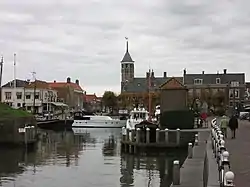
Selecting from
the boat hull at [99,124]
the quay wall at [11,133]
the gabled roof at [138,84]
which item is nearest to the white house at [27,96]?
the boat hull at [99,124]

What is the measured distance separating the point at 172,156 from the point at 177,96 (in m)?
19.2

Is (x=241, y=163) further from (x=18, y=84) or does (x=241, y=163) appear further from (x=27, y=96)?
(x=18, y=84)

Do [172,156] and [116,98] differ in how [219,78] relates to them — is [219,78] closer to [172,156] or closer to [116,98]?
[116,98]

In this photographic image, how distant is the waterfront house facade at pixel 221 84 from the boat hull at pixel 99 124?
50688 millimetres

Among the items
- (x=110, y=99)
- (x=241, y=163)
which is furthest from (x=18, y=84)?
(x=241, y=163)

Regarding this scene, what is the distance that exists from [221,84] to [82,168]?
121m

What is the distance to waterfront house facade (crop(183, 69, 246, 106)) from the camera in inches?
5871

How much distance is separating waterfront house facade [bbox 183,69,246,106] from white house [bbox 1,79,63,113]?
41.7m

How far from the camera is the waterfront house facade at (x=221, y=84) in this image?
149125 millimetres

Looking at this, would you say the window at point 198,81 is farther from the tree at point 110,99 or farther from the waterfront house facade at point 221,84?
the tree at point 110,99

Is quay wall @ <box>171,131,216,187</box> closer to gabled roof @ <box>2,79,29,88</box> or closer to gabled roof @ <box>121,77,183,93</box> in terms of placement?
gabled roof @ <box>2,79,29,88</box>

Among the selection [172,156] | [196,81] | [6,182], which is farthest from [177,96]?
[196,81]

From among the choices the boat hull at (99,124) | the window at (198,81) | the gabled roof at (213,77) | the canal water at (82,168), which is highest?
the gabled roof at (213,77)

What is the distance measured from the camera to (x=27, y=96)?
132 m
